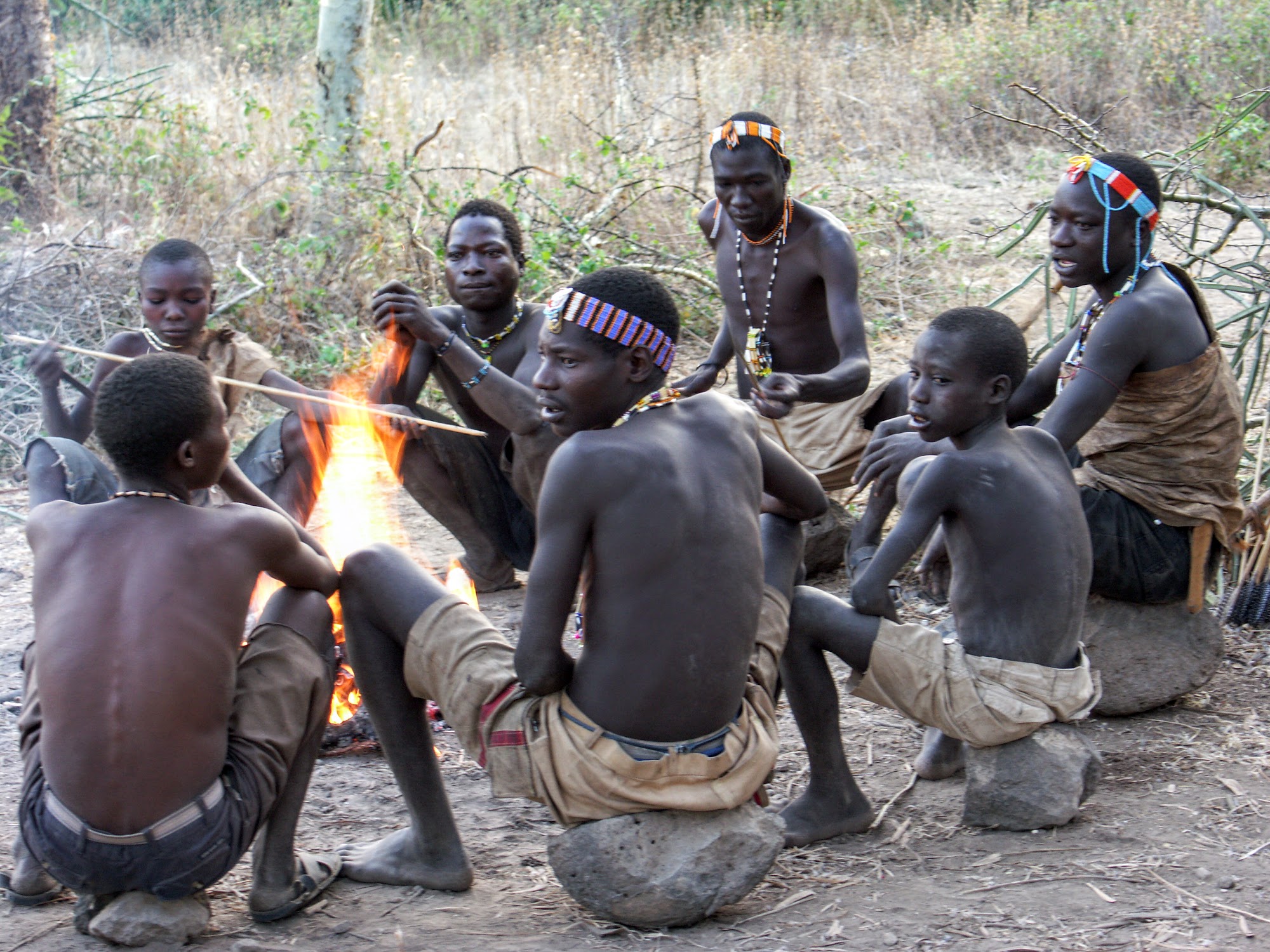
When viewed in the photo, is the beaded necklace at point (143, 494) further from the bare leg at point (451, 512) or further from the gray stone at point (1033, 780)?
the bare leg at point (451, 512)

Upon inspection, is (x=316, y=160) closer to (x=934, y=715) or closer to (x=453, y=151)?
(x=453, y=151)

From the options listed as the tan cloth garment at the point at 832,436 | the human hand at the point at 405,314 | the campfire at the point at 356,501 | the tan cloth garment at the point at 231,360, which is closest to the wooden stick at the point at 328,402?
the tan cloth garment at the point at 231,360

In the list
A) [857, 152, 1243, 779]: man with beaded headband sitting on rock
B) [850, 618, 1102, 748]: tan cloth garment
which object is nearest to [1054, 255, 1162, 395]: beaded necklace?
[857, 152, 1243, 779]: man with beaded headband sitting on rock

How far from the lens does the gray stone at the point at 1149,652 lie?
3572mm

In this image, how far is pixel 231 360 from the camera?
14.1ft

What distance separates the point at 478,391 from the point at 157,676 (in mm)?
2080

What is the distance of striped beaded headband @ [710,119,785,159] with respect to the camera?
4238 millimetres

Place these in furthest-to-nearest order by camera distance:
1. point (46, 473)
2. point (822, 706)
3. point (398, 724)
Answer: point (46, 473)
point (822, 706)
point (398, 724)

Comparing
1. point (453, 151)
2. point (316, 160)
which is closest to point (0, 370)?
point (316, 160)

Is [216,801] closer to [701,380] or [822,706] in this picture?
[822,706]

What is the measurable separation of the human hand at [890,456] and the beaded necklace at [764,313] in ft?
3.69

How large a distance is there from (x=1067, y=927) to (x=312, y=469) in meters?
3.03

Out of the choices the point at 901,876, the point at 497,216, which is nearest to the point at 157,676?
the point at 901,876

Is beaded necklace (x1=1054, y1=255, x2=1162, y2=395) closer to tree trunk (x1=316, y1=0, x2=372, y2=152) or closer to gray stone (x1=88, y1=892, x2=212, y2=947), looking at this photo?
gray stone (x1=88, y1=892, x2=212, y2=947)
